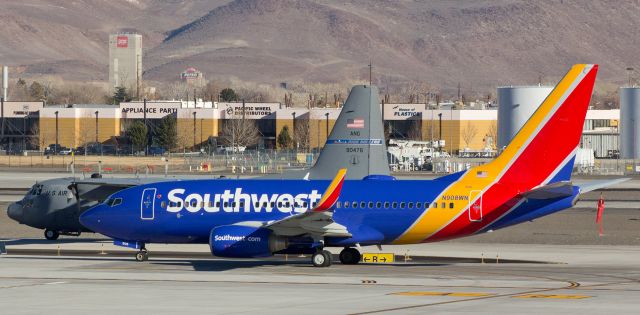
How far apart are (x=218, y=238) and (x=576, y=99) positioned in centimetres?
1338

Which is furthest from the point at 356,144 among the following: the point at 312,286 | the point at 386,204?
the point at 312,286

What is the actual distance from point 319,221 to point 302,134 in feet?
383

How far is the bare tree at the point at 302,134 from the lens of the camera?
6236 inches

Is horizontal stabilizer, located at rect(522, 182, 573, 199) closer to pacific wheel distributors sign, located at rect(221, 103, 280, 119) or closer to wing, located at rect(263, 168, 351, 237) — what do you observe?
wing, located at rect(263, 168, 351, 237)

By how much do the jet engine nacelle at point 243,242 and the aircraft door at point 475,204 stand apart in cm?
667

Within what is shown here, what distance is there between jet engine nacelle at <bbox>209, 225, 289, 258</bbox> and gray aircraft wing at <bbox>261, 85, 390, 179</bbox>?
7.91 meters

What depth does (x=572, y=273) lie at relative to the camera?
4184 centimetres

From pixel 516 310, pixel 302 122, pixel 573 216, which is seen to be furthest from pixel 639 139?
pixel 516 310

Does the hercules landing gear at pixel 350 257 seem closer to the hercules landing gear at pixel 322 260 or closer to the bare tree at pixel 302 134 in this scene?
the hercules landing gear at pixel 322 260

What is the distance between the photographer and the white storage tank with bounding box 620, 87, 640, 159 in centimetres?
13588

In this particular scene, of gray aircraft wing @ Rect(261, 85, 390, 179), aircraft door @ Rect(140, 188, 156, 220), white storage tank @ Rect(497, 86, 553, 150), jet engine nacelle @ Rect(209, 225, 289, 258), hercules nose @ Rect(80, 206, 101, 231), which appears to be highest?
white storage tank @ Rect(497, 86, 553, 150)

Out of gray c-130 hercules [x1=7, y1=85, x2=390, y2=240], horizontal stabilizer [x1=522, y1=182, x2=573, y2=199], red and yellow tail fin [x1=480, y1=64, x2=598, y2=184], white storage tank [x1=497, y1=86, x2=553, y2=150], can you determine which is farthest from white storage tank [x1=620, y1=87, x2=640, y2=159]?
horizontal stabilizer [x1=522, y1=182, x2=573, y2=199]

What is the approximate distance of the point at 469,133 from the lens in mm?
162750

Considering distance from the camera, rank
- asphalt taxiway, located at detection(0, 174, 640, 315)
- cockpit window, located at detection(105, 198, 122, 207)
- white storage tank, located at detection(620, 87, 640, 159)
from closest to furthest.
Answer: asphalt taxiway, located at detection(0, 174, 640, 315)
cockpit window, located at detection(105, 198, 122, 207)
white storage tank, located at detection(620, 87, 640, 159)
